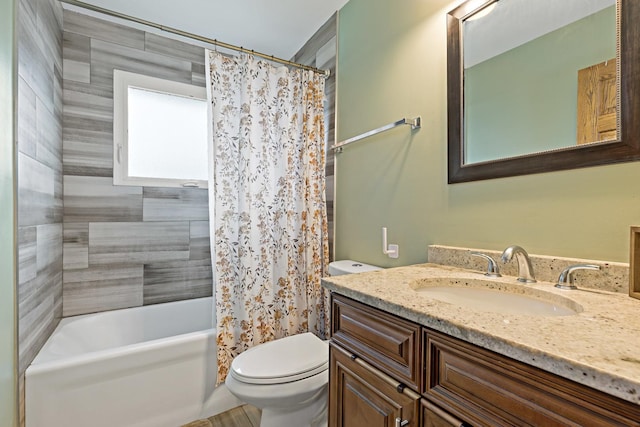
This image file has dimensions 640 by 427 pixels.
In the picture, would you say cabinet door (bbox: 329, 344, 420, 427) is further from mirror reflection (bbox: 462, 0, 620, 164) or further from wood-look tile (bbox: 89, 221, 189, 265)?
wood-look tile (bbox: 89, 221, 189, 265)

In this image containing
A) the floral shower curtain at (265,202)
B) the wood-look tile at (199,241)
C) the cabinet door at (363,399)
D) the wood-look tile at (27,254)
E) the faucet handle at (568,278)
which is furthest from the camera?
the wood-look tile at (199,241)

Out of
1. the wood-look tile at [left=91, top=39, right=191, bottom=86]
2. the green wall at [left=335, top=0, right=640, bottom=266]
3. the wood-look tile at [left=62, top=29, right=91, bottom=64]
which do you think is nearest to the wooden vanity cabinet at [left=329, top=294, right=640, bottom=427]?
the green wall at [left=335, top=0, right=640, bottom=266]

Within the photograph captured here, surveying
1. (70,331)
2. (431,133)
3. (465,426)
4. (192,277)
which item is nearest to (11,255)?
(70,331)

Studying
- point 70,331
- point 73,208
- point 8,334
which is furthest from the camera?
point 73,208

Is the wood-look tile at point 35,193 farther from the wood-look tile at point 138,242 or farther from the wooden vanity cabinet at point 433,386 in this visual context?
the wooden vanity cabinet at point 433,386

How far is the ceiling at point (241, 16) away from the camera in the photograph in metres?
1.90

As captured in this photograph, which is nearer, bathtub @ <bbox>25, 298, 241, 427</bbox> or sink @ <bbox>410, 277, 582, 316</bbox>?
sink @ <bbox>410, 277, 582, 316</bbox>

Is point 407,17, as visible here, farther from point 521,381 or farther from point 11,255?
point 11,255

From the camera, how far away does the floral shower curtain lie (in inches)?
69.5

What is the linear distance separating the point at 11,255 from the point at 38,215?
1.32 ft

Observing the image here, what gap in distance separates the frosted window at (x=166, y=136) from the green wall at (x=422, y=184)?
1181 millimetres

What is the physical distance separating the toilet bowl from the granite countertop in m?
0.63

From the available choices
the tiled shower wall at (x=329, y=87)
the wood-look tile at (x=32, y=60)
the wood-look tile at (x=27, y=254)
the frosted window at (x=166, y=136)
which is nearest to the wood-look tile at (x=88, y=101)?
the frosted window at (x=166, y=136)

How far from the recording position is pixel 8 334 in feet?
3.75
